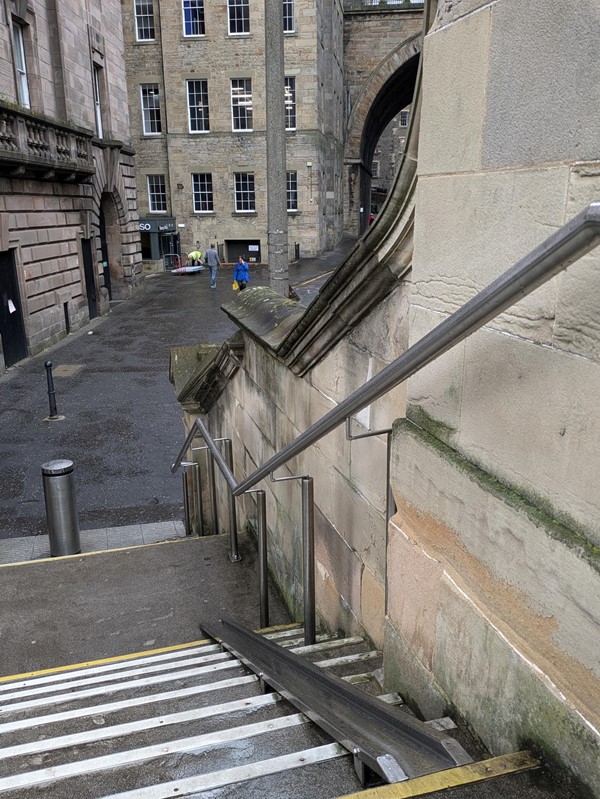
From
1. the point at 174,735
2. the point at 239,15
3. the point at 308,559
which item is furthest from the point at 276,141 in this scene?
the point at 239,15

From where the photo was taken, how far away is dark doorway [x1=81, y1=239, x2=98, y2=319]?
21.4 meters

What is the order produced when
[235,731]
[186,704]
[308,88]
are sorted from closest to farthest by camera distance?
[235,731], [186,704], [308,88]

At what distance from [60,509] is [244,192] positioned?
1262 inches

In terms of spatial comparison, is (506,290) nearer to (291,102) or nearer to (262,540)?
(262,540)

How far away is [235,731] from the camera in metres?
2.36

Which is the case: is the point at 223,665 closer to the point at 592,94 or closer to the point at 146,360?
the point at 592,94

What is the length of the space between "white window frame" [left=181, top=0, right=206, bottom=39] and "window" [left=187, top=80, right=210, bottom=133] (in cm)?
213

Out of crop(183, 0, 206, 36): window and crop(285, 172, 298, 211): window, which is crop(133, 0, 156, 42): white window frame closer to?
crop(183, 0, 206, 36): window

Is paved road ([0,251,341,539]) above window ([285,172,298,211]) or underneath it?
underneath

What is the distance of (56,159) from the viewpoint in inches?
697

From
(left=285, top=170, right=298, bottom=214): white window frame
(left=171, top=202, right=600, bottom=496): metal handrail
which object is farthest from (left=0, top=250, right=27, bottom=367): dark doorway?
(left=285, top=170, right=298, bottom=214): white window frame

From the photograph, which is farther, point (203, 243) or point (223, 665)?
point (203, 243)

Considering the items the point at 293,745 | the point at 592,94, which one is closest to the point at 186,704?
the point at 293,745

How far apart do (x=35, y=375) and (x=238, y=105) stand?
25.5 metres
